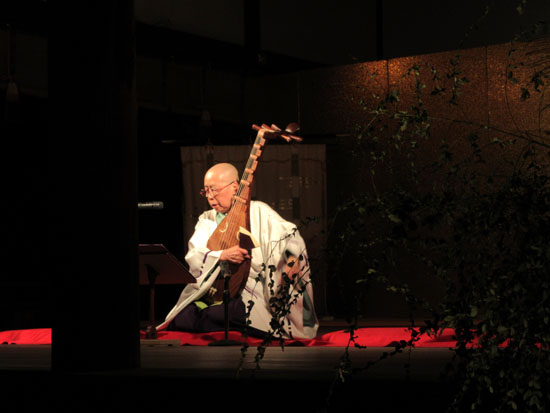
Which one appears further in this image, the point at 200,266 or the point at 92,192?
the point at 200,266

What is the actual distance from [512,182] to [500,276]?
199 millimetres

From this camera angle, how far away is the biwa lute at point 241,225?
558 centimetres

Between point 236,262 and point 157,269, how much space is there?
22.3 inches

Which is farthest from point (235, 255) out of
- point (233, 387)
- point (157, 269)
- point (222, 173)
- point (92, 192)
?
point (233, 387)

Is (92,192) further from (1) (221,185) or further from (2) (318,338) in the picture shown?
(1) (221,185)

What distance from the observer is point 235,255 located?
5.66 metres


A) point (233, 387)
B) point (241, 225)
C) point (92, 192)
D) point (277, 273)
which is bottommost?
point (233, 387)

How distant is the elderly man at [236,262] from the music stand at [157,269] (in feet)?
1.30

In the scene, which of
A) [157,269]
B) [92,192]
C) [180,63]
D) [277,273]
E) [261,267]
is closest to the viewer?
[92,192]

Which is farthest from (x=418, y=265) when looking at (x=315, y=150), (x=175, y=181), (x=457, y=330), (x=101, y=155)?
(x=457, y=330)

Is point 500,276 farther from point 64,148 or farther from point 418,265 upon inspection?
point 418,265

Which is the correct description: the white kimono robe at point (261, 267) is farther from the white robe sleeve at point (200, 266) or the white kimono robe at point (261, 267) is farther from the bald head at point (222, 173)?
the bald head at point (222, 173)

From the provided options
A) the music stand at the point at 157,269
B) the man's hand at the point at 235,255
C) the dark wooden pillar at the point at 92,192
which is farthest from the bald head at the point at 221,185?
the dark wooden pillar at the point at 92,192

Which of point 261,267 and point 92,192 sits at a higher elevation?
point 92,192
